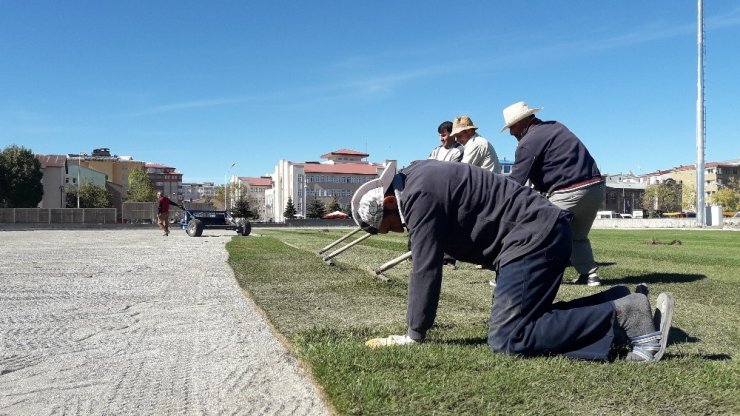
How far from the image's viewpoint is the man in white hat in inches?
280

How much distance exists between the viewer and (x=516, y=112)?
589cm

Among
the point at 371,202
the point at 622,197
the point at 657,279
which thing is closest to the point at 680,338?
the point at 371,202

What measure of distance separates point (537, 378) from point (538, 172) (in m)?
3.33

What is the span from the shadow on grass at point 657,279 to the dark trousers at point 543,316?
3.95 meters

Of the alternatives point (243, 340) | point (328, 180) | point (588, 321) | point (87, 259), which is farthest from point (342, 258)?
point (328, 180)

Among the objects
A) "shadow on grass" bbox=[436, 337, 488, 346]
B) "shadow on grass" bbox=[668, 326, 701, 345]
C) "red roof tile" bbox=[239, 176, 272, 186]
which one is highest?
"red roof tile" bbox=[239, 176, 272, 186]

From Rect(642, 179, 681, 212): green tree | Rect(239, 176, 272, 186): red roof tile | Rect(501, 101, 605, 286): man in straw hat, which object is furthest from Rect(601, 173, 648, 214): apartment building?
Rect(501, 101, 605, 286): man in straw hat

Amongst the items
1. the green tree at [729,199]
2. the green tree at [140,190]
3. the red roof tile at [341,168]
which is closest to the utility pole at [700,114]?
the green tree at [729,199]

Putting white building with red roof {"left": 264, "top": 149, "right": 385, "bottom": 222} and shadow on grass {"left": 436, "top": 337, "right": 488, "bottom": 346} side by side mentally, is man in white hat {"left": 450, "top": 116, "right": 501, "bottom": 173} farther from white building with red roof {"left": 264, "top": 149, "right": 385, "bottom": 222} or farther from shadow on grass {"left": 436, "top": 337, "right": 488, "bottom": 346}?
white building with red roof {"left": 264, "top": 149, "right": 385, "bottom": 222}

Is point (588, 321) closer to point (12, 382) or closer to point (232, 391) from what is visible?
point (232, 391)

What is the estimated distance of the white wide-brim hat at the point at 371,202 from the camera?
352 centimetres

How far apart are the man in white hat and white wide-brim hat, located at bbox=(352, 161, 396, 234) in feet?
12.0

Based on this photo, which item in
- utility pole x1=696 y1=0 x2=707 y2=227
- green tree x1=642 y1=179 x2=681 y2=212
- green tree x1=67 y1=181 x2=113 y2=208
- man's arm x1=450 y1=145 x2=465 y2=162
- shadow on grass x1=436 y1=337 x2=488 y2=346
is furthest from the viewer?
green tree x1=642 y1=179 x2=681 y2=212

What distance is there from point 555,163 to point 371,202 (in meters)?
2.92
